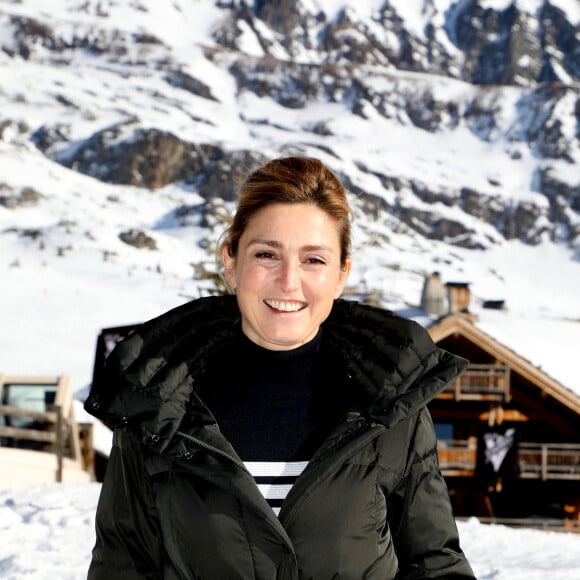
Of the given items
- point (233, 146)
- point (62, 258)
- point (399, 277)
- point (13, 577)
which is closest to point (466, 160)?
point (233, 146)

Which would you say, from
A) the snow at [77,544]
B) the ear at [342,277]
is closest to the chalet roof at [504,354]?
the snow at [77,544]

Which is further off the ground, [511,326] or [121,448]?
[121,448]

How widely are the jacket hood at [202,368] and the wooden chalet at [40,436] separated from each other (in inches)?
357

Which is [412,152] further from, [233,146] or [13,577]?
[13,577]

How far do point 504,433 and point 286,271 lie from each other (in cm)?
1726

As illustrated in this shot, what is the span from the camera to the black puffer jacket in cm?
240

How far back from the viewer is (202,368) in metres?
2.76

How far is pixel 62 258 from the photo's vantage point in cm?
6334

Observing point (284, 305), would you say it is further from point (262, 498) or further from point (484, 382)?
point (484, 382)

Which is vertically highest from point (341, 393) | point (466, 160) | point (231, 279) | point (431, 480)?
point (466, 160)

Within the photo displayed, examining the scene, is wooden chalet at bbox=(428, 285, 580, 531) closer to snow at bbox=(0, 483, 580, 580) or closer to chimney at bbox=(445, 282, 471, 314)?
chimney at bbox=(445, 282, 471, 314)

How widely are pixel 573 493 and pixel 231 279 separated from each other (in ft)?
59.0

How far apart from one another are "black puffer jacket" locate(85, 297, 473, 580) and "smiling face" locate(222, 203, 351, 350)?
27 cm

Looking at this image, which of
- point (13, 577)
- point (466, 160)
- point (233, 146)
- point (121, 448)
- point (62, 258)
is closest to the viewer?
point (121, 448)
